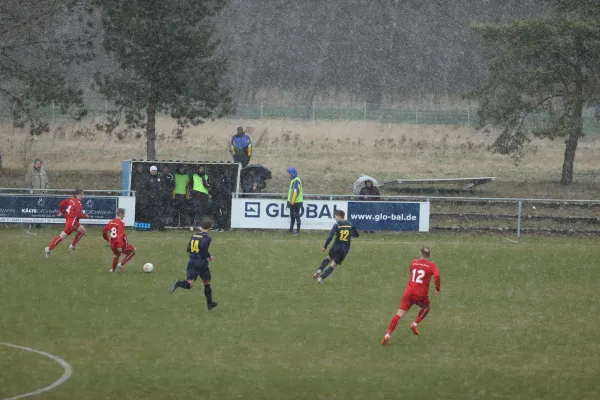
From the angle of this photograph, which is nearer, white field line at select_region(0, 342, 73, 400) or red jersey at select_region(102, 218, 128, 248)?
white field line at select_region(0, 342, 73, 400)

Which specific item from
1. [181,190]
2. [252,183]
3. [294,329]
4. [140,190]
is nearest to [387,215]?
[252,183]

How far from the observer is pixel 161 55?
36938mm

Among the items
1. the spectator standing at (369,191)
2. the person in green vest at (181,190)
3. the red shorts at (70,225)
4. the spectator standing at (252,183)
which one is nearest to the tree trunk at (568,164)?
the spectator standing at (369,191)

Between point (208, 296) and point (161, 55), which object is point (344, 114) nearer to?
point (161, 55)

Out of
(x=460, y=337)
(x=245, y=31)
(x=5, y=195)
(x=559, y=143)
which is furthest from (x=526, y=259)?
A: (x=245, y=31)

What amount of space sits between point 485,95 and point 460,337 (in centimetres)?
2508

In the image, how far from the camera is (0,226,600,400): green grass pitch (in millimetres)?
12148

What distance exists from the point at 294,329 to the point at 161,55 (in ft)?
76.6

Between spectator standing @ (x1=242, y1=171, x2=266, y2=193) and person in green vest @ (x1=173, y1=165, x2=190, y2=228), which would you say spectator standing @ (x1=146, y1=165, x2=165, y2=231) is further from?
spectator standing @ (x1=242, y1=171, x2=266, y2=193)

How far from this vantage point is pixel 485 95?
128 feet

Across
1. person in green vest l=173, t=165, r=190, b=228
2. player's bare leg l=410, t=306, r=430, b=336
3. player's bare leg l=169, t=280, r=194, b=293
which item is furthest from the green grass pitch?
person in green vest l=173, t=165, r=190, b=228

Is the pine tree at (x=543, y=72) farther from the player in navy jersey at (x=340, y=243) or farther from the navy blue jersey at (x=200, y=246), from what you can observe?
the navy blue jersey at (x=200, y=246)

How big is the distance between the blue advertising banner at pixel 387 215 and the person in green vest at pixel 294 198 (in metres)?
1.79

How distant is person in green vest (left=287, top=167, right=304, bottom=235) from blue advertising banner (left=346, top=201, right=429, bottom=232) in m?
1.79
